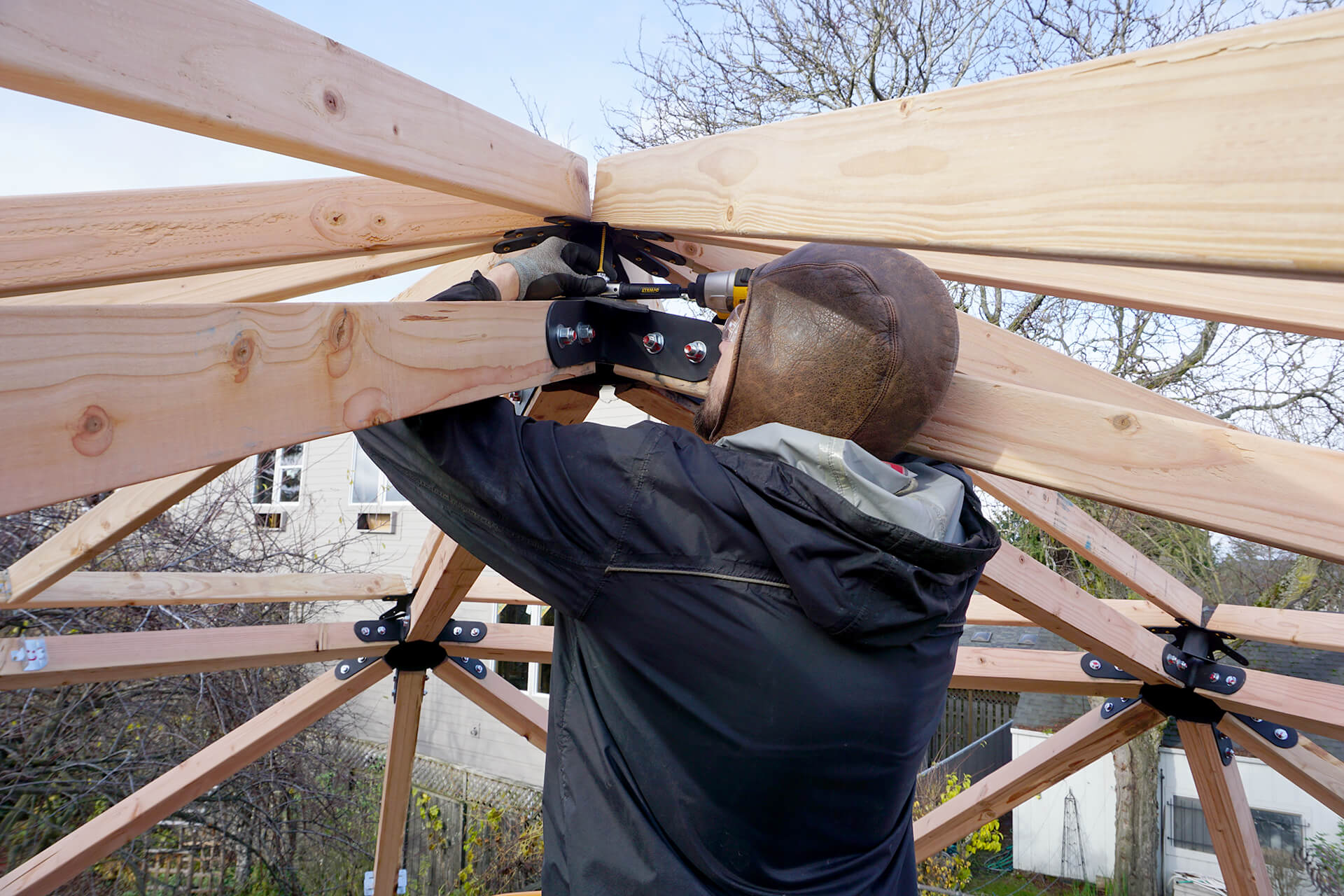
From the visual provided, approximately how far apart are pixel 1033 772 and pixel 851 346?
10.8 feet

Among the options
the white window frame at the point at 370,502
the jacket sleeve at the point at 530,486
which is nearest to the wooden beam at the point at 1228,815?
the jacket sleeve at the point at 530,486

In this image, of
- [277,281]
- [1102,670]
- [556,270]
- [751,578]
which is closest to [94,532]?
[277,281]

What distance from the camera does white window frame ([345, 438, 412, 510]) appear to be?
1211cm

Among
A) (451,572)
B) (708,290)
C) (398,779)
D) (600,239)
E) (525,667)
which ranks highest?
(600,239)

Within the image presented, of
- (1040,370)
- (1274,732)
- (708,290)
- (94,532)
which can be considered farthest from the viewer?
(1274,732)

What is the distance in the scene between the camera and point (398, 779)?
14.9 feet

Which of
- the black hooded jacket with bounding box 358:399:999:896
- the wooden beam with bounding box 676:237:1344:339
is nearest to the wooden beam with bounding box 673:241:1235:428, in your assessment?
the wooden beam with bounding box 676:237:1344:339

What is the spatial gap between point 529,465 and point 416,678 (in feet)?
10.7

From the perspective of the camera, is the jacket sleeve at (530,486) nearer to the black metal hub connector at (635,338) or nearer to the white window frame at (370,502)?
the black metal hub connector at (635,338)

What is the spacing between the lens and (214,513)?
768 cm

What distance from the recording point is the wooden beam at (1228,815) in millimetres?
3771

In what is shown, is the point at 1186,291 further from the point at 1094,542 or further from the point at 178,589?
the point at 178,589

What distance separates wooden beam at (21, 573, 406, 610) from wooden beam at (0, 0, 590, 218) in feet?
9.23

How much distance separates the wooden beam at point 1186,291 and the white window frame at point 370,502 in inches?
434
